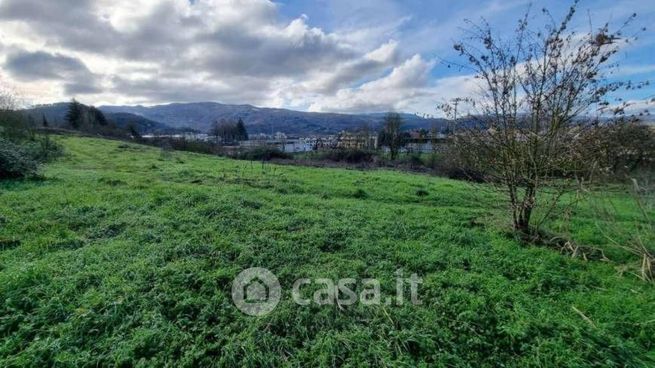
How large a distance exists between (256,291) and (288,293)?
0.41 metres

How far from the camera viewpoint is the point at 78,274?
13.1ft


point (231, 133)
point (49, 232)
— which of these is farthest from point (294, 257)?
point (231, 133)

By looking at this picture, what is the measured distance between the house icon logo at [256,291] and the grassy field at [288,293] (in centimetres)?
12

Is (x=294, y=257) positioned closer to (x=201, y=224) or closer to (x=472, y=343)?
(x=201, y=224)

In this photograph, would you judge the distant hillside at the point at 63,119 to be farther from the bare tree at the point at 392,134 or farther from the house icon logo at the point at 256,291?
the bare tree at the point at 392,134

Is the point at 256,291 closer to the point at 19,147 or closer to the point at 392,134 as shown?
the point at 19,147

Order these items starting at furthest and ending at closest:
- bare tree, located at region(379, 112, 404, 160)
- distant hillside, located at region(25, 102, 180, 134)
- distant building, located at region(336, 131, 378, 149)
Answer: distant building, located at region(336, 131, 378, 149) → bare tree, located at region(379, 112, 404, 160) → distant hillside, located at region(25, 102, 180, 134)

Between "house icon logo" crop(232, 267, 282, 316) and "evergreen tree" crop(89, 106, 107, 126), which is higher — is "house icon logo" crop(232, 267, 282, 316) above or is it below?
below

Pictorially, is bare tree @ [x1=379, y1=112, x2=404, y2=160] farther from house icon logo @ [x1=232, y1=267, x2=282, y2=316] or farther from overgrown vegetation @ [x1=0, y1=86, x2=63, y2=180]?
house icon logo @ [x1=232, y1=267, x2=282, y2=316]

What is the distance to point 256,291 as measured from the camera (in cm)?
397

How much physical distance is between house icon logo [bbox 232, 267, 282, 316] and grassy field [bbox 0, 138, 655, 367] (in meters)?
0.12

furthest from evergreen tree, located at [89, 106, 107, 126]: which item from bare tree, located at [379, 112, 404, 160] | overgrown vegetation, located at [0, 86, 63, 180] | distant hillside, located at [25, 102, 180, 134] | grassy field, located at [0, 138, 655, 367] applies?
grassy field, located at [0, 138, 655, 367]

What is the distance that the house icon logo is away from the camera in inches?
144

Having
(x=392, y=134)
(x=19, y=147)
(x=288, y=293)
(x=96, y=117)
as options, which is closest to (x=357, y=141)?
(x=392, y=134)
